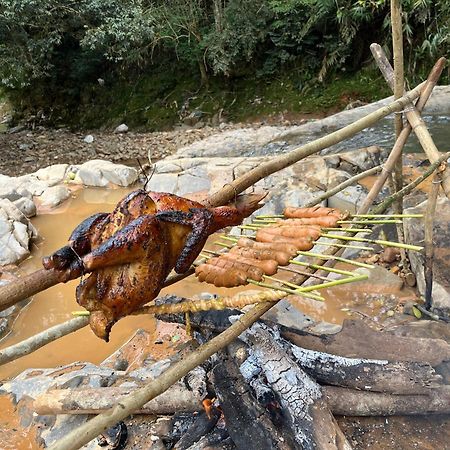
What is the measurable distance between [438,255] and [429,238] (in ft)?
2.36

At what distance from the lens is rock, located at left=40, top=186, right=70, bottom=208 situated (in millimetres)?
10008

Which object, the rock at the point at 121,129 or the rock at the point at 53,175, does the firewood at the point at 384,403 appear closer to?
the rock at the point at 53,175

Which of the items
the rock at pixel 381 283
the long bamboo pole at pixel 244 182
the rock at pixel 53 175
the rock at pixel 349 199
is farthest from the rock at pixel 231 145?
the long bamboo pole at pixel 244 182

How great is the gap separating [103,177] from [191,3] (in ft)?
29.1

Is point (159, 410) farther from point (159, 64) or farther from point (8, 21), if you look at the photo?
point (159, 64)

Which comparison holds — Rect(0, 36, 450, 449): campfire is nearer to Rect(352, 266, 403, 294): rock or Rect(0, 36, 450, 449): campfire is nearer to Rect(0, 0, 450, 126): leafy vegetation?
Rect(352, 266, 403, 294): rock

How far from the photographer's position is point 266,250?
7.56 ft

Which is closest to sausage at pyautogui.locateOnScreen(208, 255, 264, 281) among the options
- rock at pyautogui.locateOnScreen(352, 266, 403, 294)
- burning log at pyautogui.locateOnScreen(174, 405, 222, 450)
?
burning log at pyautogui.locateOnScreen(174, 405, 222, 450)

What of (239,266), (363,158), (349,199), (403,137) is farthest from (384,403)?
(363,158)

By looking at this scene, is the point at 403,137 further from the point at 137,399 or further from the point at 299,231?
the point at 137,399

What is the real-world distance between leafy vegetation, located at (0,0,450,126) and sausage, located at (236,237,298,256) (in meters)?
11.7

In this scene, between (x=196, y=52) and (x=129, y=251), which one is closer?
(x=129, y=251)

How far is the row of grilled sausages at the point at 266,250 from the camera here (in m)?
2.19

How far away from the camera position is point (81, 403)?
135 inches
